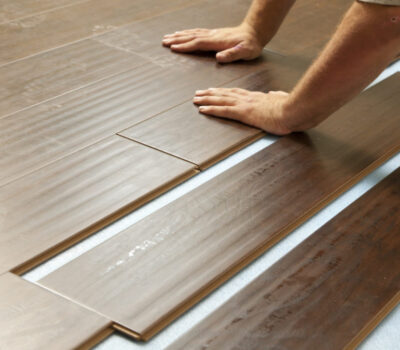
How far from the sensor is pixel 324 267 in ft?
5.56

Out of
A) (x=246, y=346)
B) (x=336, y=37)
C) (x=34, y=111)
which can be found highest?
(x=336, y=37)

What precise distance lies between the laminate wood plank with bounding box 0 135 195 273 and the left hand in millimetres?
339

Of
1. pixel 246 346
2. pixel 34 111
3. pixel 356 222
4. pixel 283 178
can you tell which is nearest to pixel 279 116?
pixel 283 178

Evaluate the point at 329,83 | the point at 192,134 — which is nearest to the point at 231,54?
the point at 192,134

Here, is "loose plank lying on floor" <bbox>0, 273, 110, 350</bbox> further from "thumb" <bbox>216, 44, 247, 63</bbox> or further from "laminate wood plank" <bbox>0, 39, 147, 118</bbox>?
"thumb" <bbox>216, 44, 247, 63</bbox>

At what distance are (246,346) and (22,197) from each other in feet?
2.57

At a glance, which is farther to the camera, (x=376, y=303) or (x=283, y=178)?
(x=283, y=178)

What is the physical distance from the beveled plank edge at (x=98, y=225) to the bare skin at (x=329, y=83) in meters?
0.37

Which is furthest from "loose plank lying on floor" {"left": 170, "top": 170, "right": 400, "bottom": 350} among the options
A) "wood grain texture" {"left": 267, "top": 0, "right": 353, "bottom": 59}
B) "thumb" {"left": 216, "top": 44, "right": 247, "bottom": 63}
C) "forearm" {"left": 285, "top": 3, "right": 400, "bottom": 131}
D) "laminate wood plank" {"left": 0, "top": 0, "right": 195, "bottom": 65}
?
"laminate wood plank" {"left": 0, "top": 0, "right": 195, "bottom": 65}

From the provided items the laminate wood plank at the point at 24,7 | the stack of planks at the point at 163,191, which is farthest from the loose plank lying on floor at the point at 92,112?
the laminate wood plank at the point at 24,7

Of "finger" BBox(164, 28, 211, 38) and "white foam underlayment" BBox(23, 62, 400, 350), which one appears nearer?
"white foam underlayment" BBox(23, 62, 400, 350)

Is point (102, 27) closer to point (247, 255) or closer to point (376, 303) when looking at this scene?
point (247, 255)

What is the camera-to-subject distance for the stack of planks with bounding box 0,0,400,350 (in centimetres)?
151

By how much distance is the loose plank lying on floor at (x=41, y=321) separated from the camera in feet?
4.59
